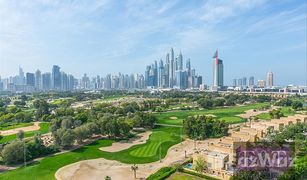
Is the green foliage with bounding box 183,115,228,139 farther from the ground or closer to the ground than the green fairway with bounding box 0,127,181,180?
farther from the ground

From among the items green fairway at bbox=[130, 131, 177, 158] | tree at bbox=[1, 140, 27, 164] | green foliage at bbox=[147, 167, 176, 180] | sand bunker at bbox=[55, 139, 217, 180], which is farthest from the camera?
green fairway at bbox=[130, 131, 177, 158]

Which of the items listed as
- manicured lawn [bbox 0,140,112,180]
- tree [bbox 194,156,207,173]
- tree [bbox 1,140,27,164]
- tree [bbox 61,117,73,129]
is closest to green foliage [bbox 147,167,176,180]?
tree [bbox 194,156,207,173]

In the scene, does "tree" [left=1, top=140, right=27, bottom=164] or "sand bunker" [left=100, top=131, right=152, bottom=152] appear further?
"sand bunker" [left=100, top=131, right=152, bottom=152]

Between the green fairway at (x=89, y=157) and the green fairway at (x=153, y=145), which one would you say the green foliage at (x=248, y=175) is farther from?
the green fairway at (x=153, y=145)

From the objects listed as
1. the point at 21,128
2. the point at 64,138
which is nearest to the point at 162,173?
the point at 64,138

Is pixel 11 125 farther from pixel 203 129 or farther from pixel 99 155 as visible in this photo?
pixel 203 129

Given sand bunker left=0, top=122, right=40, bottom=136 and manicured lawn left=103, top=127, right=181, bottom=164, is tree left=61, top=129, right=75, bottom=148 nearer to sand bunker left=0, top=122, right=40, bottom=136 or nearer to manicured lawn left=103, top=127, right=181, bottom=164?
manicured lawn left=103, top=127, right=181, bottom=164
